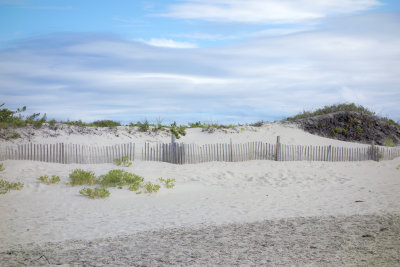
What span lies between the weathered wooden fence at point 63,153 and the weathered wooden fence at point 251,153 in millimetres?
1186

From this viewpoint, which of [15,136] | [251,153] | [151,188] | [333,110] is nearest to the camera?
[151,188]

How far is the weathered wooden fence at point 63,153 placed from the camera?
14.8 metres

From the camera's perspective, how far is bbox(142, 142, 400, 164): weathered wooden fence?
16.6 metres

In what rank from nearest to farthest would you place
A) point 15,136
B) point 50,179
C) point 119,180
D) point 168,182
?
point 50,179 → point 119,180 → point 168,182 → point 15,136

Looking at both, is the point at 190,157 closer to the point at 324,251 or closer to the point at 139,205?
the point at 139,205

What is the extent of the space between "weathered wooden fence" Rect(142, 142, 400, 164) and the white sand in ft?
2.21

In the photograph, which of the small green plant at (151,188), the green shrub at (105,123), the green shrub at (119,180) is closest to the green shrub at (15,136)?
the green shrub at (105,123)

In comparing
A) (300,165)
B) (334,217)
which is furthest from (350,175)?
(334,217)

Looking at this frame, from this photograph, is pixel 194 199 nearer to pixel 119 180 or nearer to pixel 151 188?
pixel 151 188

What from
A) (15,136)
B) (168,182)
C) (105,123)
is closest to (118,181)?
(168,182)

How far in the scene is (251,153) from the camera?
1845cm

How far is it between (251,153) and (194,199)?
7.86 metres

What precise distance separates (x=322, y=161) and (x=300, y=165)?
2.19 meters

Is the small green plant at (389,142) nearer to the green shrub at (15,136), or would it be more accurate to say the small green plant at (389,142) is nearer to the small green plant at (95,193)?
the small green plant at (95,193)
